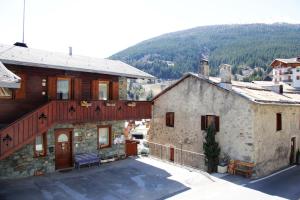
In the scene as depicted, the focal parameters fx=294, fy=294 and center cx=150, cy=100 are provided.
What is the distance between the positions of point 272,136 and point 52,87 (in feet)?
46.7

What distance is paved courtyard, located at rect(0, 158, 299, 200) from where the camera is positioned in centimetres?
1331

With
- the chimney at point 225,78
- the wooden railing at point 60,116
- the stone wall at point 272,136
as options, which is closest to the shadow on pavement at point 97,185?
the wooden railing at point 60,116

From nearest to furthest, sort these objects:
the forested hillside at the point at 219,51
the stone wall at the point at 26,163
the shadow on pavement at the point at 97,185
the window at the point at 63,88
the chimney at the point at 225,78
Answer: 1. the shadow on pavement at the point at 97,185
2. the stone wall at the point at 26,163
3. the window at the point at 63,88
4. the chimney at the point at 225,78
5. the forested hillside at the point at 219,51

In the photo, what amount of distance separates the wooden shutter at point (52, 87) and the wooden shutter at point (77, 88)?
121cm

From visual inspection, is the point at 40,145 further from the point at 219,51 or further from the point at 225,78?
the point at 219,51

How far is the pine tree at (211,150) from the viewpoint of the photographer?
1861cm

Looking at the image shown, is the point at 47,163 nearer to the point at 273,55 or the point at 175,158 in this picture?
the point at 175,158

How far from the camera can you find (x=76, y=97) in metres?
17.6

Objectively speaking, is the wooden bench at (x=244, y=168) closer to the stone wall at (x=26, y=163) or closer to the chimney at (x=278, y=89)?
the chimney at (x=278, y=89)

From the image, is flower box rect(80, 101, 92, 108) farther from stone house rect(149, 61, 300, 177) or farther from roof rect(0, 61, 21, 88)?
stone house rect(149, 61, 300, 177)

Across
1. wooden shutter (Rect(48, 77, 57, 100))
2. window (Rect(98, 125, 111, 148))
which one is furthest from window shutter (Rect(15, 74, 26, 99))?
window (Rect(98, 125, 111, 148))

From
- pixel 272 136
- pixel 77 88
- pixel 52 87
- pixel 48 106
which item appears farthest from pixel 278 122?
pixel 48 106

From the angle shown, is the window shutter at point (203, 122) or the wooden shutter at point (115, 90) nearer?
the wooden shutter at point (115, 90)

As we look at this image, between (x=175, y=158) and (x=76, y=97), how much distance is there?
899cm
